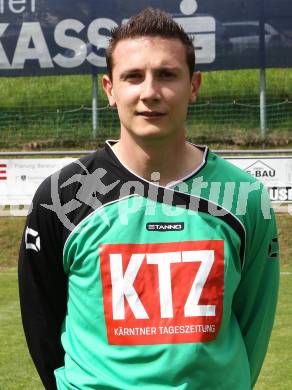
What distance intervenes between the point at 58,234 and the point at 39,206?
0.37ft

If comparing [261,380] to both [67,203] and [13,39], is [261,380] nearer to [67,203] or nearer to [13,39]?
[67,203]

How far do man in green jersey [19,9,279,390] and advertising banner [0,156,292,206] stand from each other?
953cm

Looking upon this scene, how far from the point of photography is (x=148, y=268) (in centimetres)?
242

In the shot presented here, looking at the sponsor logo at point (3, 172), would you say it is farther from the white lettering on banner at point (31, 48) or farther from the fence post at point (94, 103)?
the white lettering on banner at point (31, 48)

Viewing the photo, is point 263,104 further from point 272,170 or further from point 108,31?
point 272,170

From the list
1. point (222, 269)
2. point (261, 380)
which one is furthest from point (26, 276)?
point (261, 380)

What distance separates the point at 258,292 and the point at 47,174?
10.00 m

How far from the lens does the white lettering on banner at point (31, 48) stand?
54.1 feet

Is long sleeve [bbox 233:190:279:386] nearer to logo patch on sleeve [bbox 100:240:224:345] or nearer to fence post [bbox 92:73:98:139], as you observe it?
logo patch on sleeve [bbox 100:240:224:345]

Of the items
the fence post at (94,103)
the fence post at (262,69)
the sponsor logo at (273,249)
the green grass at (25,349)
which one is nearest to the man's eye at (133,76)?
the sponsor logo at (273,249)

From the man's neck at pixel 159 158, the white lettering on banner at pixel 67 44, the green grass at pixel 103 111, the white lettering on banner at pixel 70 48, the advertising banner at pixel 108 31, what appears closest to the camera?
the man's neck at pixel 159 158

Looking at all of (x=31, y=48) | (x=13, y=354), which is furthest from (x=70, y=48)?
(x=13, y=354)

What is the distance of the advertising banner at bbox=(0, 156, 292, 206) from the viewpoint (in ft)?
39.6

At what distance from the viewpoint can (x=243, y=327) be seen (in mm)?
2699
